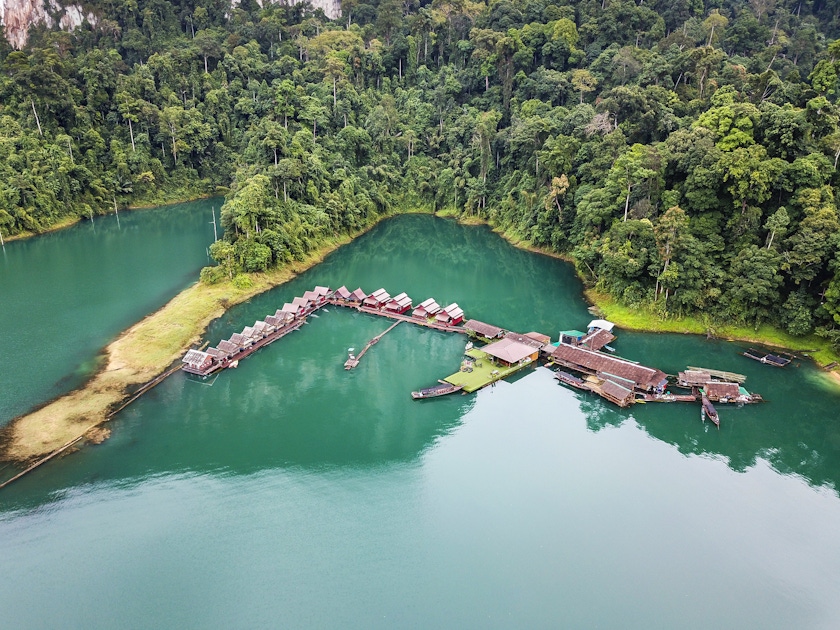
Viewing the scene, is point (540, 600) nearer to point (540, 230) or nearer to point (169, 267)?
point (540, 230)

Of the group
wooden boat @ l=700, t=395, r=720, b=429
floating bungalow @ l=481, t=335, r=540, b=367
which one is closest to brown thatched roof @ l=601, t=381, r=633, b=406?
wooden boat @ l=700, t=395, r=720, b=429

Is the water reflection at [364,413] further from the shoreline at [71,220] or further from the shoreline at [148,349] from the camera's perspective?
the shoreline at [71,220]

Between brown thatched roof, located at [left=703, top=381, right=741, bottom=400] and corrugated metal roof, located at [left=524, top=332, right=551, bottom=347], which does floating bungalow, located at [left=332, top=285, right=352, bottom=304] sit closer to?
corrugated metal roof, located at [left=524, top=332, right=551, bottom=347]

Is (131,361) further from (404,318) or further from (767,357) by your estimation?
(767,357)

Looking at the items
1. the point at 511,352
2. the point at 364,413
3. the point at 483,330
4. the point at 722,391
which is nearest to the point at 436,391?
the point at 364,413

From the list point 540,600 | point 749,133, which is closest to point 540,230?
point 749,133
